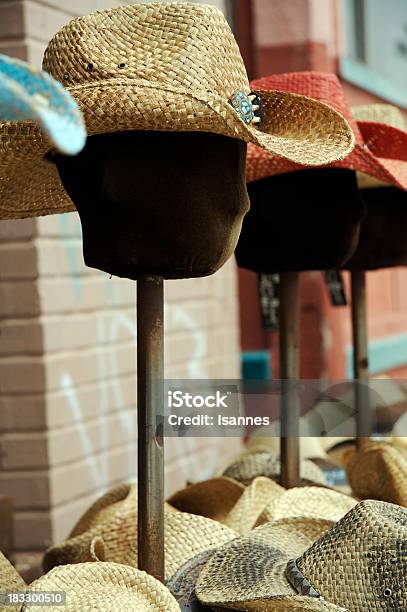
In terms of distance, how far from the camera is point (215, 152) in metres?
1.16

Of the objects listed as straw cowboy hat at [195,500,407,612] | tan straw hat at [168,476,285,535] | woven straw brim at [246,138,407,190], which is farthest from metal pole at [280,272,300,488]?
straw cowboy hat at [195,500,407,612]

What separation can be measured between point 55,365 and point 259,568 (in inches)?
40.5

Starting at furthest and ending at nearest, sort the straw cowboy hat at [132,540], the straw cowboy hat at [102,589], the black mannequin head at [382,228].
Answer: the black mannequin head at [382,228], the straw cowboy hat at [132,540], the straw cowboy hat at [102,589]

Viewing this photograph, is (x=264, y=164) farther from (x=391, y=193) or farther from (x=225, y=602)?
(x=225, y=602)

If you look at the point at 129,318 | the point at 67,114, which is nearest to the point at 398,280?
the point at 129,318

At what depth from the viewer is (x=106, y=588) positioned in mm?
1127

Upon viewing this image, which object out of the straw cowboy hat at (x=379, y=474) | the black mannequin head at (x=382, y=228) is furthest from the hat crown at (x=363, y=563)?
the black mannequin head at (x=382, y=228)

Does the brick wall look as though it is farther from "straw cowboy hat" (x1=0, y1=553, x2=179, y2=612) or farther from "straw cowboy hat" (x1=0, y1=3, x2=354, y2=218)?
"straw cowboy hat" (x1=0, y1=553, x2=179, y2=612)

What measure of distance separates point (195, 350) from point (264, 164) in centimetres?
131

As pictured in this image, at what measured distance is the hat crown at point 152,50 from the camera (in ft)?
3.68

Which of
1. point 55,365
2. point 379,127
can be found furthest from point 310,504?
point 55,365

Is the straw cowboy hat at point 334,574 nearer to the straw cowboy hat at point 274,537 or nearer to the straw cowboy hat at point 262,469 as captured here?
the straw cowboy hat at point 274,537

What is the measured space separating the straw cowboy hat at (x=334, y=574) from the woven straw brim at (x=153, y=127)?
18.2 inches

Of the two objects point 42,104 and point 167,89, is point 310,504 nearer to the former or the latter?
point 167,89
